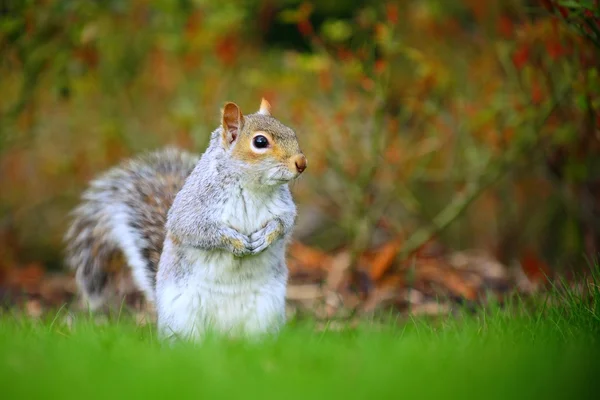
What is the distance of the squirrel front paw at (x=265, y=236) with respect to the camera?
280cm

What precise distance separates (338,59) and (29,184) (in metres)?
2.47

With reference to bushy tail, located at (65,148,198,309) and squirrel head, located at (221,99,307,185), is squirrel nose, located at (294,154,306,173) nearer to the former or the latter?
squirrel head, located at (221,99,307,185)

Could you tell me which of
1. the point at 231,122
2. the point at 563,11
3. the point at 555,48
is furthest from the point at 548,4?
the point at 231,122

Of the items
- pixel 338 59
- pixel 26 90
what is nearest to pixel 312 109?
pixel 338 59

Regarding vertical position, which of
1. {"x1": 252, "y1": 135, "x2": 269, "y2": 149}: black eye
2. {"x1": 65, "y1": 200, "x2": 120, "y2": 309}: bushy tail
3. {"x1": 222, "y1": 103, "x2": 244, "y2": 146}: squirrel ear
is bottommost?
{"x1": 65, "y1": 200, "x2": 120, "y2": 309}: bushy tail

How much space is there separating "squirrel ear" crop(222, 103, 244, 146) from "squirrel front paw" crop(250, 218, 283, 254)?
1.14ft

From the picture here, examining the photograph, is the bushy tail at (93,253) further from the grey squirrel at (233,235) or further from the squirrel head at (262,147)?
the squirrel head at (262,147)

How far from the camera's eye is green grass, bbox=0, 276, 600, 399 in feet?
6.22

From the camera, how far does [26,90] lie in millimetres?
4719

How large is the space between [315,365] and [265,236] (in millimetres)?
772

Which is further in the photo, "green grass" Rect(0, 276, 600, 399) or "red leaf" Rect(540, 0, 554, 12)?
"red leaf" Rect(540, 0, 554, 12)

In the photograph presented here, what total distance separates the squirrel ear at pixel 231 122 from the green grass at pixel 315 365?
759 mm

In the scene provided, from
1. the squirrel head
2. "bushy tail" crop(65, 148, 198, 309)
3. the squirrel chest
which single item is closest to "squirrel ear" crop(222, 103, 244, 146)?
the squirrel head

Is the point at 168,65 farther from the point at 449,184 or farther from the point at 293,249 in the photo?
the point at 449,184
